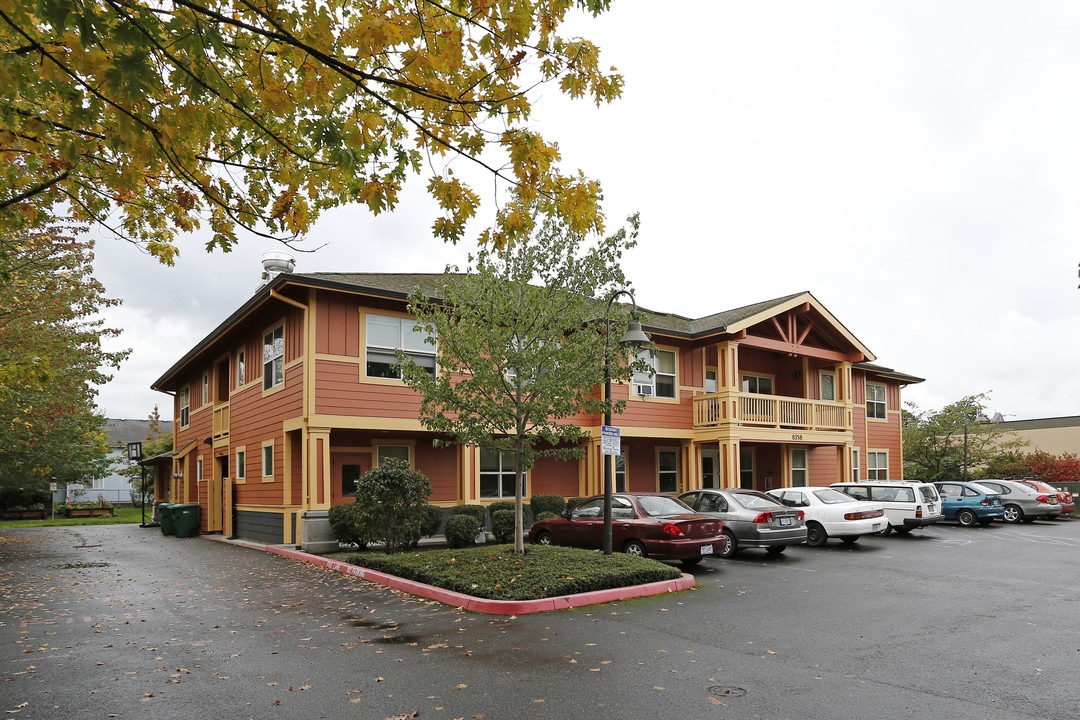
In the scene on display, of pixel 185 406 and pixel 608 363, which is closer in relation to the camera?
pixel 608 363

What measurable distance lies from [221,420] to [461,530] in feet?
39.7

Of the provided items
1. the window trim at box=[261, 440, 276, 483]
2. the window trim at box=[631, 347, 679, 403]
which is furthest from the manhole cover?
the window trim at box=[631, 347, 679, 403]

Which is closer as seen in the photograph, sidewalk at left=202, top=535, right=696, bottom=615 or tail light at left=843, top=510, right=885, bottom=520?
sidewalk at left=202, top=535, right=696, bottom=615

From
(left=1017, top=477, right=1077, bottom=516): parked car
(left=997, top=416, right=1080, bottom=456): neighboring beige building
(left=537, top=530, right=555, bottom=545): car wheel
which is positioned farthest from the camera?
(left=997, top=416, right=1080, bottom=456): neighboring beige building

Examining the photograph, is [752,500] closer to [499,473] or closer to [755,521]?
[755,521]

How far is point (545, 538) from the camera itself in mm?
16188

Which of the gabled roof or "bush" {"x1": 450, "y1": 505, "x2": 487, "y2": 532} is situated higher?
the gabled roof

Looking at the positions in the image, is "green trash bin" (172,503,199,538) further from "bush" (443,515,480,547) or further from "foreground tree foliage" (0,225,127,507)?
"bush" (443,515,480,547)

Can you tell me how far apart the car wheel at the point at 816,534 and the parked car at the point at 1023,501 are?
38.1ft

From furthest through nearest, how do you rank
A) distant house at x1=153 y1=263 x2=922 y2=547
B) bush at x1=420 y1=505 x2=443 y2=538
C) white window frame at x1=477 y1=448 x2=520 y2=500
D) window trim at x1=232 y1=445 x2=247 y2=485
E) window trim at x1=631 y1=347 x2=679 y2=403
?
window trim at x1=631 y1=347 x2=679 y2=403 < window trim at x1=232 y1=445 x2=247 y2=485 < white window frame at x1=477 y1=448 x2=520 y2=500 < distant house at x1=153 y1=263 x2=922 y2=547 < bush at x1=420 y1=505 x2=443 y2=538

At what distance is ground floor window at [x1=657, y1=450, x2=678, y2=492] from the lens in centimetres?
2538

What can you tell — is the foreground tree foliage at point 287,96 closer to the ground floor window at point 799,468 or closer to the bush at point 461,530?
the bush at point 461,530

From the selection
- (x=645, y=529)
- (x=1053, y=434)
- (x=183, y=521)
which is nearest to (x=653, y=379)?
(x=645, y=529)

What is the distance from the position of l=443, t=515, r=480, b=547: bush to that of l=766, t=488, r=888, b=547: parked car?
714cm
